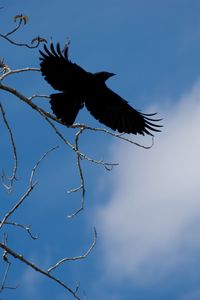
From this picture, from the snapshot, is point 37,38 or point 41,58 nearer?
point 37,38

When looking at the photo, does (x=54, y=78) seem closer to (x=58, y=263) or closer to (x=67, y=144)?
(x=67, y=144)

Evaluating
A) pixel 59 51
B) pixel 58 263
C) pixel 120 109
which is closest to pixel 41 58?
pixel 59 51

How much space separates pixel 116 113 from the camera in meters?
7.97

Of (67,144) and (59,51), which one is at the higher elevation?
(59,51)

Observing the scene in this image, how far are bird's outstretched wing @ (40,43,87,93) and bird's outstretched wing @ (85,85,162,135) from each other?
1.18 feet

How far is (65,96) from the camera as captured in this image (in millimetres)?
7297

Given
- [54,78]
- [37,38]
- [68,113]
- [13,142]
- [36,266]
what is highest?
[54,78]

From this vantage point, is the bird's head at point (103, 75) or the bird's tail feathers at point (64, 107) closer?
the bird's tail feathers at point (64, 107)

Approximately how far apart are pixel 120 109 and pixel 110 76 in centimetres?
49

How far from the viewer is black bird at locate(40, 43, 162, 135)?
7.09 metres

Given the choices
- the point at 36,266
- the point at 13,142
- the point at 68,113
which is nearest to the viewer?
the point at 36,266

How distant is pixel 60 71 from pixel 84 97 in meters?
0.53

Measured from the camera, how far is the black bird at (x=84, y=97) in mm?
7086

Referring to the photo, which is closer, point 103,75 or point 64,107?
point 64,107
